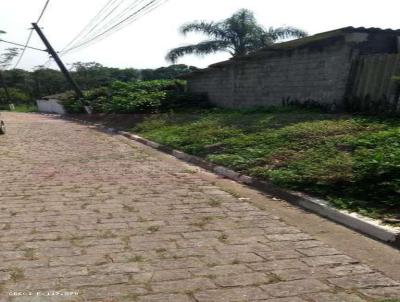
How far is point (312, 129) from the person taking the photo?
1059cm

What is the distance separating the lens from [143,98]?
25.5 m

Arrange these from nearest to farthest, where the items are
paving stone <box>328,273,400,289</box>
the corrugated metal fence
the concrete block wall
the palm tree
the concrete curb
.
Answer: paving stone <box>328,273,400,289</box>
the concrete curb
the corrugated metal fence
the concrete block wall
the palm tree

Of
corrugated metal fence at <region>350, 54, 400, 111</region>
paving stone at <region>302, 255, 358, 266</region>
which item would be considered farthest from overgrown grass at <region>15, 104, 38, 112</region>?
paving stone at <region>302, 255, 358, 266</region>

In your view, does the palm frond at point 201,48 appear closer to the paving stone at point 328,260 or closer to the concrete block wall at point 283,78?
the concrete block wall at point 283,78

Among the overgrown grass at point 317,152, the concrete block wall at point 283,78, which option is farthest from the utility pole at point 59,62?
the overgrown grass at point 317,152

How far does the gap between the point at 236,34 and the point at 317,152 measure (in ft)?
83.3

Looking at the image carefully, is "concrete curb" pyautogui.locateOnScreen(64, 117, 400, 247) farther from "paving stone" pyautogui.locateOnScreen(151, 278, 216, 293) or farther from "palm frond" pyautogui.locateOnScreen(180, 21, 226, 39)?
"palm frond" pyautogui.locateOnScreen(180, 21, 226, 39)

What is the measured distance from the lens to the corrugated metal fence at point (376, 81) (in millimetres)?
12639

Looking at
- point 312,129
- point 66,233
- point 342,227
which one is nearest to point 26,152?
point 312,129

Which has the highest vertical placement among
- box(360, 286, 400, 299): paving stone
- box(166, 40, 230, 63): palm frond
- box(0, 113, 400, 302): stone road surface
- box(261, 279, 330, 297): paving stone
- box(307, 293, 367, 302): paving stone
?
box(166, 40, 230, 63): palm frond

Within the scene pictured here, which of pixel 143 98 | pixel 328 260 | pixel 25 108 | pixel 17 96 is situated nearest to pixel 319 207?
pixel 328 260

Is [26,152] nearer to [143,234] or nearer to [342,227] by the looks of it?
[143,234]

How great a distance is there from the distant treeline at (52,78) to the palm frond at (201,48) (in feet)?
103

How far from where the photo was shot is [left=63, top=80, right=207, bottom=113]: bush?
24812mm
